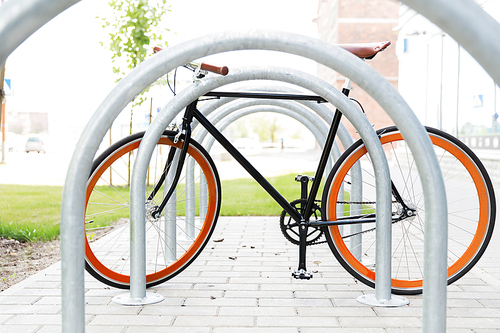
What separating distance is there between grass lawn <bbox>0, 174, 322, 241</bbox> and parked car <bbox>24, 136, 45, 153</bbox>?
868 inches

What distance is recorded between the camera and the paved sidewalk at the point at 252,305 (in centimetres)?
239

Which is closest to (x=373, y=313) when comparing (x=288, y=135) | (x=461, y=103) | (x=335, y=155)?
(x=335, y=155)

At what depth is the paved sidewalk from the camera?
239 centimetres

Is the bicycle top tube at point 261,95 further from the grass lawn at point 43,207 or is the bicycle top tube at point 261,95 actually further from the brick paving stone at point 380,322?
the grass lawn at point 43,207

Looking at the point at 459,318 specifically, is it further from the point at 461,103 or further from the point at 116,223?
the point at 461,103

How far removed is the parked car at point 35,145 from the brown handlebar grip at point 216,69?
30904mm

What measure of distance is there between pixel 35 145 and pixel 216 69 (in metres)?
31.2

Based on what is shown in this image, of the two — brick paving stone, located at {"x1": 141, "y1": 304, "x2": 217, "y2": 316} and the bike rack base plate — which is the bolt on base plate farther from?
the bike rack base plate

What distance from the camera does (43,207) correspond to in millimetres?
7062

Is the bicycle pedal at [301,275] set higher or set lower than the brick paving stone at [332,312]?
higher

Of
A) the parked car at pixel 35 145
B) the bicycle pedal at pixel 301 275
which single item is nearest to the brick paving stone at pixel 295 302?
the bicycle pedal at pixel 301 275

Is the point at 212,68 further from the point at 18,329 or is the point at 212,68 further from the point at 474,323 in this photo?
the point at 474,323

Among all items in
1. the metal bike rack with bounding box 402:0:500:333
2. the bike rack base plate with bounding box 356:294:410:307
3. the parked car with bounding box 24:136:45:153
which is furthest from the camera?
the parked car with bounding box 24:136:45:153

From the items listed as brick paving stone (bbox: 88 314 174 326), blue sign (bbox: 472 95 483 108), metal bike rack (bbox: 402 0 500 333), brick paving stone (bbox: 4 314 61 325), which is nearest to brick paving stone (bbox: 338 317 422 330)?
brick paving stone (bbox: 88 314 174 326)
